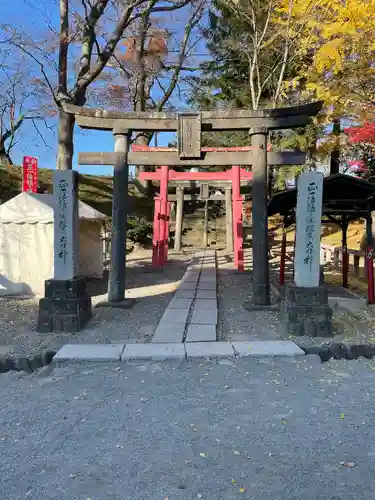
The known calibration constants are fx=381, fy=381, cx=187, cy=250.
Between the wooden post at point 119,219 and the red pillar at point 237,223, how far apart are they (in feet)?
18.5

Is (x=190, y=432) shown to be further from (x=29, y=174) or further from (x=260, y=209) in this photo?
(x=29, y=174)

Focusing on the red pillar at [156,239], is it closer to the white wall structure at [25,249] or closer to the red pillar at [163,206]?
the red pillar at [163,206]

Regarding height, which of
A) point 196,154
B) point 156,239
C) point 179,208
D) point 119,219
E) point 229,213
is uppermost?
point 196,154

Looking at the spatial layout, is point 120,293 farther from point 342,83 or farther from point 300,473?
point 342,83

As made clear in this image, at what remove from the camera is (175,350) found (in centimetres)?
438

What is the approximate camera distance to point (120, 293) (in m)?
6.97

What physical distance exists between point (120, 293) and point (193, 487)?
501 cm

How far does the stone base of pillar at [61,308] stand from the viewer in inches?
210

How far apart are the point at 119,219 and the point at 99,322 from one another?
2.04 meters

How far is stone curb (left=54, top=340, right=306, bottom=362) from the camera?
4207 millimetres

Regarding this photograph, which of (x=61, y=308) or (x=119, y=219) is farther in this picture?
(x=119, y=219)

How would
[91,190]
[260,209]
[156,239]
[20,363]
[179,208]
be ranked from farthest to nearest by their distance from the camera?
[91,190] → [179,208] → [156,239] → [260,209] → [20,363]

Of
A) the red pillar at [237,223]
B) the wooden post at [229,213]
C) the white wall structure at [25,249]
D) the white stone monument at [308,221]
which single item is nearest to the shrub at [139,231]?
the wooden post at [229,213]

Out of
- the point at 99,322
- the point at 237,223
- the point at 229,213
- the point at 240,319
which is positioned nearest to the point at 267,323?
the point at 240,319
